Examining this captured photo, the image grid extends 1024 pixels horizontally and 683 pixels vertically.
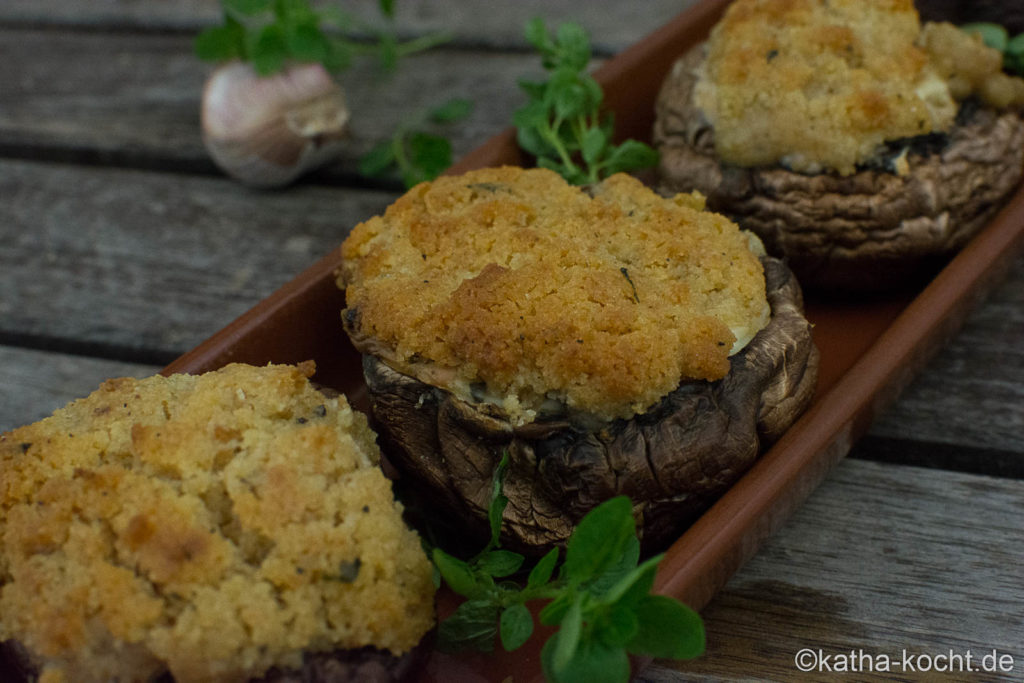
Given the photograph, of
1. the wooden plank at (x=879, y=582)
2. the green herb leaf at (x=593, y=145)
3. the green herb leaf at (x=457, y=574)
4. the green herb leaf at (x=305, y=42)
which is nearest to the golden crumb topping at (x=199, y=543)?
the green herb leaf at (x=457, y=574)

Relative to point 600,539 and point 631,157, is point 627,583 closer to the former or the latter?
point 600,539

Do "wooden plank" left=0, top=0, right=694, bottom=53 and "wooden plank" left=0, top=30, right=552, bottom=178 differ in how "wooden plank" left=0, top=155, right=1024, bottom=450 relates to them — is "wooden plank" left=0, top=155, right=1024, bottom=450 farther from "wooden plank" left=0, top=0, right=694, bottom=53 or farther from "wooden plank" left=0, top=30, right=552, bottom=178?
"wooden plank" left=0, top=0, right=694, bottom=53

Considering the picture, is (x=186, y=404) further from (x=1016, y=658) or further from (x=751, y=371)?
(x=1016, y=658)

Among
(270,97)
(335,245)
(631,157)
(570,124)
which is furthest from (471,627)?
(270,97)

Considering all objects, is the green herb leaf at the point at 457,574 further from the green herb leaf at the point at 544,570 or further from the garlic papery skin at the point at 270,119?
the garlic papery skin at the point at 270,119

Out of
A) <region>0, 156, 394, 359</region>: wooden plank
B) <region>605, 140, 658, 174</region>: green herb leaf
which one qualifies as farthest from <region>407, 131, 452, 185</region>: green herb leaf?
<region>605, 140, 658, 174</region>: green herb leaf

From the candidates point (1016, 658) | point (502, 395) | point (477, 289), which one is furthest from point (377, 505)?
point (1016, 658)
